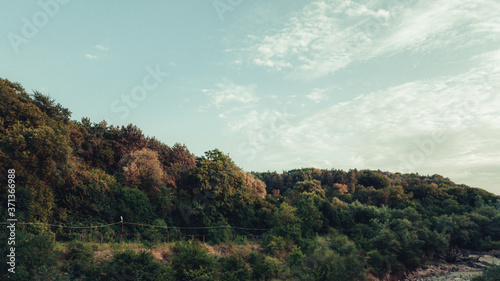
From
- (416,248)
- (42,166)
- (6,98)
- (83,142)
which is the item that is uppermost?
(6,98)

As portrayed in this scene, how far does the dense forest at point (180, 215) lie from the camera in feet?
66.4

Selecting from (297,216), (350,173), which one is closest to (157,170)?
(297,216)

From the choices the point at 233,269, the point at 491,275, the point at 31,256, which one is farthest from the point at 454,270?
the point at 31,256

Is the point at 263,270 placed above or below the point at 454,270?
above

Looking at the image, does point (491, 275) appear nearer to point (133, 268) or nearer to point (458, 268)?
point (133, 268)

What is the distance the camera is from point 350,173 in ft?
227

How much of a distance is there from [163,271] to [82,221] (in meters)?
11.2

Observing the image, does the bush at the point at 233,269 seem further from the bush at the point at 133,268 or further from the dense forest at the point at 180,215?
the bush at the point at 133,268

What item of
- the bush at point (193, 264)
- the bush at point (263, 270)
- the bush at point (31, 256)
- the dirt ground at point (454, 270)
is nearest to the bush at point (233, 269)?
the bush at point (193, 264)

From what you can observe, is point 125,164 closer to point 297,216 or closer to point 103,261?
point 103,261

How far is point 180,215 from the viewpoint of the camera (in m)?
33.1

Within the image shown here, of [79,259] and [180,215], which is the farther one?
[180,215]

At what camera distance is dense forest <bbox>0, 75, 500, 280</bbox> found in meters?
20.2

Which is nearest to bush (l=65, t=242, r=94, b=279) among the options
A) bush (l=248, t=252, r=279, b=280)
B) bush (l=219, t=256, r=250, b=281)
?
bush (l=219, t=256, r=250, b=281)
